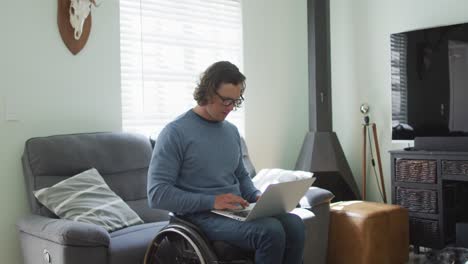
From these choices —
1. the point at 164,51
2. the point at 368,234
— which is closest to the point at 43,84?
the point at 164,51

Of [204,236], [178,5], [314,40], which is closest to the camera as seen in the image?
[204,236]

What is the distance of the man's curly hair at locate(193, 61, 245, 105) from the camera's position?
2084 mm

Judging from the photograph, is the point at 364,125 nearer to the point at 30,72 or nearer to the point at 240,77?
the point at 240,77

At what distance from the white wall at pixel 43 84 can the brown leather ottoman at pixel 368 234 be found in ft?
5.20

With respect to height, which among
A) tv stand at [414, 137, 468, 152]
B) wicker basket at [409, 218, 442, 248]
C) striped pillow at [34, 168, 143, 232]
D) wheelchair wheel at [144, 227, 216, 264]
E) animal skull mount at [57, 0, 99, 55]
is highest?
animal skull mount at [57, 0, 99, 55]

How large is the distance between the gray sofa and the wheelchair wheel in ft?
0.54

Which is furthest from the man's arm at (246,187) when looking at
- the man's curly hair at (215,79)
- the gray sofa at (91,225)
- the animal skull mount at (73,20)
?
the animal skull mount at (73,20)

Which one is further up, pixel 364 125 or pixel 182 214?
pixel 364 125

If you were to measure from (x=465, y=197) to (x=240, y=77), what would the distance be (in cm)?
203

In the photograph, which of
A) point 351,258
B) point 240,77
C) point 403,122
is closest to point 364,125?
point 403,122

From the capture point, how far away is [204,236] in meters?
1.88

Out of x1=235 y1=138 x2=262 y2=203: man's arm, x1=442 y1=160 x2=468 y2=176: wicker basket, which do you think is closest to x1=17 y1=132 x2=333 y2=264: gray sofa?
x1=235 y1=138 x2=262 y2=203: man's arm

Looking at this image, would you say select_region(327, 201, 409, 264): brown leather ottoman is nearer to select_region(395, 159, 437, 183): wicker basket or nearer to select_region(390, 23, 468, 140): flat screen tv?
select_region(395, 159, 437, 183): wicker basket

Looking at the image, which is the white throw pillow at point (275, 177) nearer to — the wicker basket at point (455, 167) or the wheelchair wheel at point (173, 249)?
the wicker basket at point (455, 167)
